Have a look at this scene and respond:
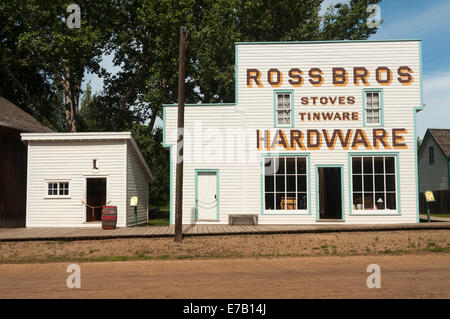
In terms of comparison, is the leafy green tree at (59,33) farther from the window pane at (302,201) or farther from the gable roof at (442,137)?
the gable roof at (442,137)

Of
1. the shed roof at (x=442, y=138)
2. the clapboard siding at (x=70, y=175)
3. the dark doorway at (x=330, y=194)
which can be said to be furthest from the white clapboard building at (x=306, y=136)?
the shed roof at (x=442, y=138)

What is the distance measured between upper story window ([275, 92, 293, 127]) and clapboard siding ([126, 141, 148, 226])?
6.69 meters

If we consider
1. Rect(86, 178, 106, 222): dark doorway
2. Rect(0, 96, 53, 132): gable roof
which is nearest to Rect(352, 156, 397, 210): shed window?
Rect(86, 178, 106, 222): dark doorway

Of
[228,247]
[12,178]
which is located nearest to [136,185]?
[12,178]

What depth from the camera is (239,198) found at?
63.9ft

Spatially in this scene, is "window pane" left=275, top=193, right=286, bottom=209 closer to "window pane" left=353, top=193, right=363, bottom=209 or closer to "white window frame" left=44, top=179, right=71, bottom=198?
"window pane" left=353, top=193, right=363, bottom=209

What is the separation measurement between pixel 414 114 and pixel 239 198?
8378 millimetres

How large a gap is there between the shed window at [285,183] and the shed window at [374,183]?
222 cm

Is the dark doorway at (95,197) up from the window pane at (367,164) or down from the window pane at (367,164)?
down

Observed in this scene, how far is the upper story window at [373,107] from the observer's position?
64.9 feet

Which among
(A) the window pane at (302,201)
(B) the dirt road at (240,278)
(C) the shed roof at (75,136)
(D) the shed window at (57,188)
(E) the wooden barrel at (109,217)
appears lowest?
(B) the dirt road at (240,278)

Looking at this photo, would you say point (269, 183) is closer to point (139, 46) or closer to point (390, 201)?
point (390, 201)
